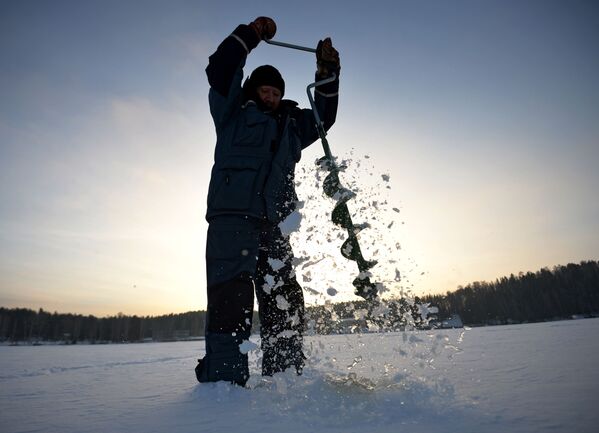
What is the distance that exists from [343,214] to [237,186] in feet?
2.92

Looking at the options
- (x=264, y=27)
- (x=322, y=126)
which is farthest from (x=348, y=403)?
(x=264, y=27)

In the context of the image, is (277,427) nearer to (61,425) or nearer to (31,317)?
(61,425)

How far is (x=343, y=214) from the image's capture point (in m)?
2.75

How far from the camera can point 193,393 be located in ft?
6.22

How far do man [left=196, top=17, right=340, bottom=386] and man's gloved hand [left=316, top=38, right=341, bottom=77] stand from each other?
55 cm

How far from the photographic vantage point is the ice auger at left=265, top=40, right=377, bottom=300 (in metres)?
2.42

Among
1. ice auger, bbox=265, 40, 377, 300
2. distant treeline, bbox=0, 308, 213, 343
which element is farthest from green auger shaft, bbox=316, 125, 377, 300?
distant treeline, bbox=0, 308, 213, 343

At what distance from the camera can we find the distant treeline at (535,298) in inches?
2724

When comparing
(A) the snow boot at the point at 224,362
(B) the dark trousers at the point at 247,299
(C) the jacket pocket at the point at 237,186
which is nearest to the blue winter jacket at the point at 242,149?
(C) the jacket pocket at the point at 237,186

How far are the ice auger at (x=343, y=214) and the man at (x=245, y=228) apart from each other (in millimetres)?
329

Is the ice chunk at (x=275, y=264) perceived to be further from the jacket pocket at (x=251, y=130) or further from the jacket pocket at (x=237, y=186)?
the jacket pocket at (x=251, y=130)

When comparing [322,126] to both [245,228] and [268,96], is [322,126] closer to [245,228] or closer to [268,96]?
[268,96]

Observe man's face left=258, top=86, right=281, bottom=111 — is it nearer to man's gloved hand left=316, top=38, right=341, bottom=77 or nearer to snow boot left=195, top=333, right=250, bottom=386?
man's gloved hand left=316, top=38, right=341, bottom=77

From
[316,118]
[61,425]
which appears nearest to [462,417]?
[61,425]
